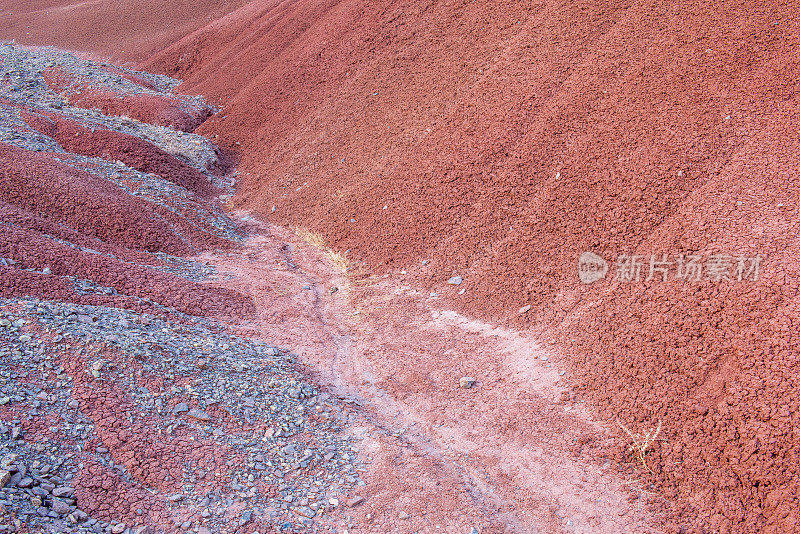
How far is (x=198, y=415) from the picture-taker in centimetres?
430

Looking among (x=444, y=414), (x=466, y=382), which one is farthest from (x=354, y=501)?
(x=466, y=382)

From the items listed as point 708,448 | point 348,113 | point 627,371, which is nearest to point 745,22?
point 627,371

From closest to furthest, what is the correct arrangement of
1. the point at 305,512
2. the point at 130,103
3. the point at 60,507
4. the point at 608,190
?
1. the point at 60,507
2. the point at 305,512
3. the point at 608,190
4. the point at 130,103

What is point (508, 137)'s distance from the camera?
25.5 ft

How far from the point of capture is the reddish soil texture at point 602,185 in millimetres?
4250

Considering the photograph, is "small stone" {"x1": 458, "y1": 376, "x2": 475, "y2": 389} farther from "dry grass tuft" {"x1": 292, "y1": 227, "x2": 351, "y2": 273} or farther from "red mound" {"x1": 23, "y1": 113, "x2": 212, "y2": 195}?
"red mound" {"x1": 23, "y1": 113, "x2": 212, "y2": 195}

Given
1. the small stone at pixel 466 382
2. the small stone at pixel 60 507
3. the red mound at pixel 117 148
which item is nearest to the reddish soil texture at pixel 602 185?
the small stone at pixel 466 382

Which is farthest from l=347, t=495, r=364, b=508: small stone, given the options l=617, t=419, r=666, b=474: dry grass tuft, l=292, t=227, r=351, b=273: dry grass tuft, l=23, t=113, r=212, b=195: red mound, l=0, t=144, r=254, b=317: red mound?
l=23, t=113, r=212, b=195: red mound

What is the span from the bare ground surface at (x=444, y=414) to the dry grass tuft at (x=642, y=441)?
18 cm

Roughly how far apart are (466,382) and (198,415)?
2.49 metres

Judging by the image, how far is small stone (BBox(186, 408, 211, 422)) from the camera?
14.0 ft

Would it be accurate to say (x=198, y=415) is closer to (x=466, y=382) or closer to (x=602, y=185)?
(x=466, y=382)

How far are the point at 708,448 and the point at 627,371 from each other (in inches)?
36.4

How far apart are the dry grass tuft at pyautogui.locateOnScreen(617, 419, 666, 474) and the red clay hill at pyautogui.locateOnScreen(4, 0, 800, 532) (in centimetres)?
10
